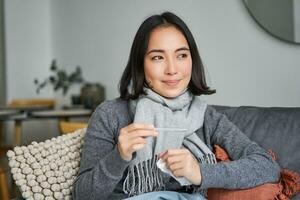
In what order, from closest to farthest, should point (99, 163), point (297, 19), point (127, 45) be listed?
point (99, 163) < point (297, 19) < point (127, 45)

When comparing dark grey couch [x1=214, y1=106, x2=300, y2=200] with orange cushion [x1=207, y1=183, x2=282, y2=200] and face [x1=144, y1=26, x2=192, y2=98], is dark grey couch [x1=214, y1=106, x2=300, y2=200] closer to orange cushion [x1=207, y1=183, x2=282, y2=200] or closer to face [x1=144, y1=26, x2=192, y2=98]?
orange cushion [x1=207, y1=183, x2=282, y2=200]

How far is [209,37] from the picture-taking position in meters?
2.50

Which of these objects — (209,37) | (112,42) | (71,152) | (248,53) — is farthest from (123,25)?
(71,152)

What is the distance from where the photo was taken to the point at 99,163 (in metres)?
1.15

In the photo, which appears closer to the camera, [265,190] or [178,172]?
[178,172]

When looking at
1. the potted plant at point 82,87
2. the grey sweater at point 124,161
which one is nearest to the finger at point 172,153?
the grey sweater at point 124,161

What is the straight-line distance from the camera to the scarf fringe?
1223 millimetres

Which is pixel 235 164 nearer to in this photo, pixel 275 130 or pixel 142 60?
pixel 275 130

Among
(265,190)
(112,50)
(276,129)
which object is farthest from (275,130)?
(112,50)

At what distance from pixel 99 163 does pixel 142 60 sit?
1.27ft

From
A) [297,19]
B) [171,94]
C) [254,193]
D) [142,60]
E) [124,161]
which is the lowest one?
[254,193]

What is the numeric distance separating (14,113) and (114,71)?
0.88 m

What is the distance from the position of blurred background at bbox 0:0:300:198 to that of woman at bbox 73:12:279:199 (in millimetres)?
858

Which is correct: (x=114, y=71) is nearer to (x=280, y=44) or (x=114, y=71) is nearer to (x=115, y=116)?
(x=280, y=44)
